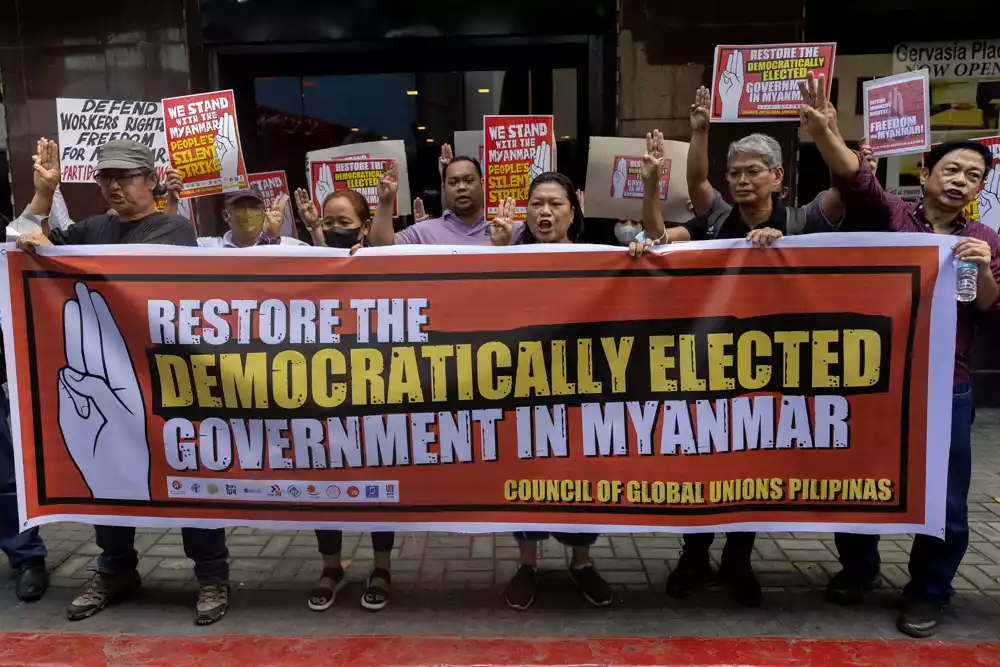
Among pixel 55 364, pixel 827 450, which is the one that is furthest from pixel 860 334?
pixel 55 364

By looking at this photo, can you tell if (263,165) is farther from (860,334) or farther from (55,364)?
(860,334)

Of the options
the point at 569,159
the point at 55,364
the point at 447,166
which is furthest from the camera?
the point at 569,159

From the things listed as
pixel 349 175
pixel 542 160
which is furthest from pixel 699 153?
pixel 349 175

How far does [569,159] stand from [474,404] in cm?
452

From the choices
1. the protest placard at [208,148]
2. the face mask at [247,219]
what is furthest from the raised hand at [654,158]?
the protest placard at [208,148]

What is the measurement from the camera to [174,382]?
10.8 feet

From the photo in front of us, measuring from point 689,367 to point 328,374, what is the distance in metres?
1.52

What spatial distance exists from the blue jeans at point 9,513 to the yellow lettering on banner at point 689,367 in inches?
125

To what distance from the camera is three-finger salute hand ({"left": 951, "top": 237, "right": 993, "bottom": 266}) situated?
2.95 m

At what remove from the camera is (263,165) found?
24.6 feet

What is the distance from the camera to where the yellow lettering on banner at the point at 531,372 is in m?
3.21

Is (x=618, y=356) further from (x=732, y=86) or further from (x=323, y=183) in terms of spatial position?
Answer: (x=323, y=183)

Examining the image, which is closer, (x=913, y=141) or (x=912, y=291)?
(x=912, y=291)

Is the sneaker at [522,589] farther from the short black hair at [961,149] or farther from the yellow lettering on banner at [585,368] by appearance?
the short black hair at [961,149]
